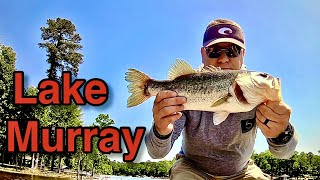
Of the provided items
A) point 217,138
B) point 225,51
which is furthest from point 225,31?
point 217,138

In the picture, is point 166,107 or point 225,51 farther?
point 225,51

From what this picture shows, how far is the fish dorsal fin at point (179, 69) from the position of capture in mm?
3656

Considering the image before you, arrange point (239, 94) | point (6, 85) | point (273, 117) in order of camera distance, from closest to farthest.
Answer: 1. point (239, 94)
2. point (273, 117)
3. point (6, 85)

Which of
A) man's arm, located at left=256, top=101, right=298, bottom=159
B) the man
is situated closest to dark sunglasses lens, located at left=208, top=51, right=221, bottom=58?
→ the man

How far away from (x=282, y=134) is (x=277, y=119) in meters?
0.41

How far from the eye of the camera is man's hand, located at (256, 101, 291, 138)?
3.42 m

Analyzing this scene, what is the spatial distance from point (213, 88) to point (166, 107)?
1.39ft

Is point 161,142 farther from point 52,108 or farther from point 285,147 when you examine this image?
point 52,108

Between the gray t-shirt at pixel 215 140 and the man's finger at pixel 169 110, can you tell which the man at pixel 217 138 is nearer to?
the gray t-shirt at pixel 215 140

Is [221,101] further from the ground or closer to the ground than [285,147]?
further from the ground

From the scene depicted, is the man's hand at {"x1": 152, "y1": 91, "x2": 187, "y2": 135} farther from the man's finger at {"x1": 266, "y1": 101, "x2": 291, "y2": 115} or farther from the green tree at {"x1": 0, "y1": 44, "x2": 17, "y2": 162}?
the green tree at {"x1": 0, "y1": 44, "x2": 17, "y2": 162}

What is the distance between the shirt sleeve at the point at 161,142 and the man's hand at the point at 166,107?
31 cm

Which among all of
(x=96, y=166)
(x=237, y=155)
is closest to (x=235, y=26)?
(x=237, y=155)

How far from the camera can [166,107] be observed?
11.8 ft
